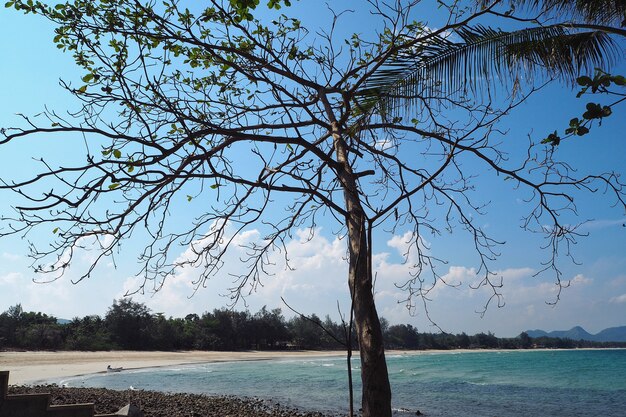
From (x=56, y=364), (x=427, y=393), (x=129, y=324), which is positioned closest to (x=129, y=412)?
A: (x=427, y=393)

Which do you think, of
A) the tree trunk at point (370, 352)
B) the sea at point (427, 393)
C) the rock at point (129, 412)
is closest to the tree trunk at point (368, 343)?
the tree trunk at point (370, 352)

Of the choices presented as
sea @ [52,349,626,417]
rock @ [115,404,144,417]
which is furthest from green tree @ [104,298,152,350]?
rock @ [115,404,144,417]

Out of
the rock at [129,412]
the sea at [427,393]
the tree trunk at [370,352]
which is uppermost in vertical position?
the tree trunk at [370,352]

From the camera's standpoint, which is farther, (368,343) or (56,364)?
(56,364)

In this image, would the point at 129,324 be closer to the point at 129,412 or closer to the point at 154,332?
the point at 154,332

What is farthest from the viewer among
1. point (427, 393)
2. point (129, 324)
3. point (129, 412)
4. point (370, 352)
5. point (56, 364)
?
point (129, 324)

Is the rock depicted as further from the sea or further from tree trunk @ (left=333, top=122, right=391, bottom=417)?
the sea

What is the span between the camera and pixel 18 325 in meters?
37.9

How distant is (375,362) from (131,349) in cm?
5070

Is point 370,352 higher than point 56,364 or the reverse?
higher

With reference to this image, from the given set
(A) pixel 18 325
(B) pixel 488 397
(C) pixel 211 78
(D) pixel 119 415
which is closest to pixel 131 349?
(A) pixel 18 325

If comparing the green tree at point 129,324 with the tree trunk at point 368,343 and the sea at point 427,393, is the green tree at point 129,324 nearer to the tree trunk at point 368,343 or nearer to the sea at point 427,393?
the sea at point 427,393

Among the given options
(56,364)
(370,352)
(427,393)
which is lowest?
(427,393)

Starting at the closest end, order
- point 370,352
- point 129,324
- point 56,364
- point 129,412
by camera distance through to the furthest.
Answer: point 370,352, point 129,412, point 56,364, point 129,324
